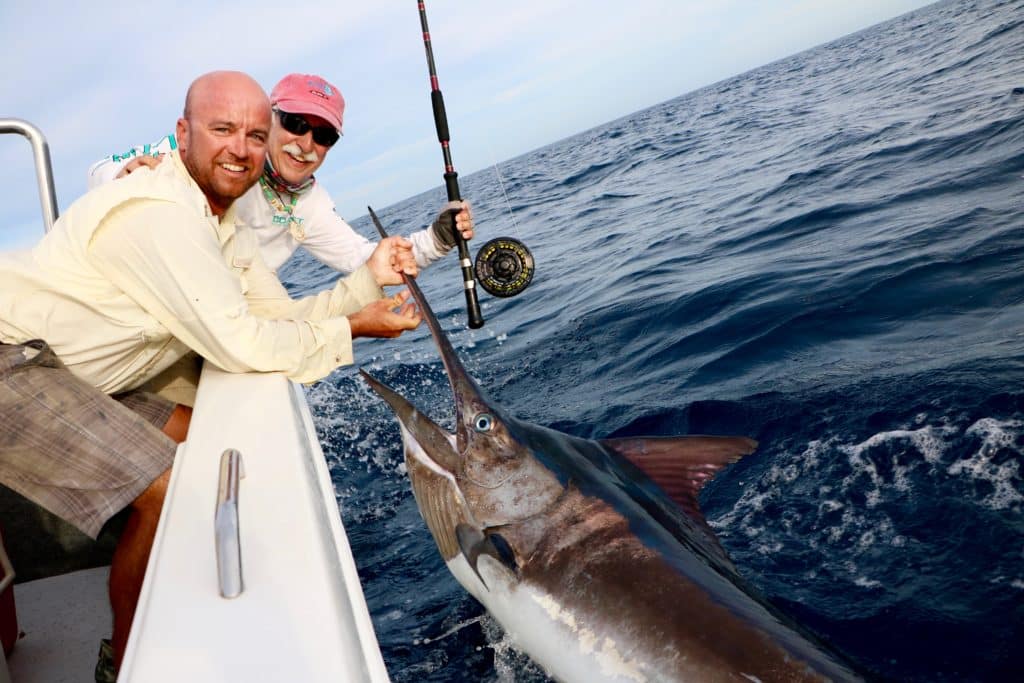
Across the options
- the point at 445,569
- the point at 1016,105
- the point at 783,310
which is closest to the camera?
the point at 445,569

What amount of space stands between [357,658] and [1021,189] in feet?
18.8

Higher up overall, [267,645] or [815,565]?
[267,645]

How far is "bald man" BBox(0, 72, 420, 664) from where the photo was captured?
1934mm

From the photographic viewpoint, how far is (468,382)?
2082mm

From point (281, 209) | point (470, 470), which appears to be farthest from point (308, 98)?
point (470, 470)

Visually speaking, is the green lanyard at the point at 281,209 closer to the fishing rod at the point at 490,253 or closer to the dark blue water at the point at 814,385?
the fishing rod at the point at 490,253

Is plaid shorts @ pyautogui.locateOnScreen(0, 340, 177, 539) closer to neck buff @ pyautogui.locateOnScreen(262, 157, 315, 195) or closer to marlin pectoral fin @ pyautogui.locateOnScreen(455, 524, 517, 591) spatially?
marlin pectoral fin @ pyautogui.locateOnScreen(455, 524, 517, 591)

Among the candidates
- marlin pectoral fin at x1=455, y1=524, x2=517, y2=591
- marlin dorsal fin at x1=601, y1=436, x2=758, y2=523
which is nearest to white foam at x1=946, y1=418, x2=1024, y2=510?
marlin dorsal fin at x1=601, y1=436, x2=758, y2=523

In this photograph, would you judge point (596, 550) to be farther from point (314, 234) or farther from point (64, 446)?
point (314, 234)

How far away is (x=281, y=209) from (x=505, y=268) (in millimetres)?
1150

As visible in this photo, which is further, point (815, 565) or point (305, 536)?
point (815, 565)

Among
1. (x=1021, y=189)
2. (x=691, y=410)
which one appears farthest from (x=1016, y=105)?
(x=691, y=410)

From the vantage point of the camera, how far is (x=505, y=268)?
3461mm

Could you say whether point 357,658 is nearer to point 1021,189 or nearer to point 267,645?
point 267,645
